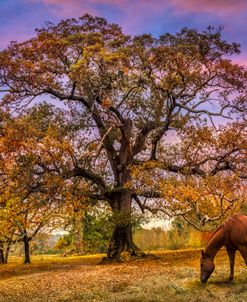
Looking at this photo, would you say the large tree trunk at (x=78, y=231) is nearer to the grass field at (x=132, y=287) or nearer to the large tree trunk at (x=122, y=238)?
the large tree trunk at (x=122, y=238)

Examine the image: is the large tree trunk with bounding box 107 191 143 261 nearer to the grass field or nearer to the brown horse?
the grass field

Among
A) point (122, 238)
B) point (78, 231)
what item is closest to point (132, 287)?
point (122, 238)

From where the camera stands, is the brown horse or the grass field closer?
the grass field

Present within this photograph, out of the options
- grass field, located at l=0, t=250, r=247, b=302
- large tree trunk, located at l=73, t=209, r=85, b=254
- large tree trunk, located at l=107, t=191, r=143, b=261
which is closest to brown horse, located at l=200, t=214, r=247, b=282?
grass field, located at l=0, t=250, r=247, b=302

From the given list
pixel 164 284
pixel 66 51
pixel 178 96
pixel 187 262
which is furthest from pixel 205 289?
pixel 66 51

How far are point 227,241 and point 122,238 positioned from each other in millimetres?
12548

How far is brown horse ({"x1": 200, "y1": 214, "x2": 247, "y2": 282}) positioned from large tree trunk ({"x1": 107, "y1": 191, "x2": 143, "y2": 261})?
10969mm

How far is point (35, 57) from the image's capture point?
2512 cm

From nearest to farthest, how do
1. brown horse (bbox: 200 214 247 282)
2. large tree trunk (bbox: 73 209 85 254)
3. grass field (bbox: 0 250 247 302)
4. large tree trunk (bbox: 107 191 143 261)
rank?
grass field (bbox: 0 250 247 302) → brown horse (bbox: 200 214 247 282) → large tree trunk (bbox: 107 191 143 261) → large tree trunk (bbox: 73 209 85 254)

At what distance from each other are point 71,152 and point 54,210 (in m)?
3.28

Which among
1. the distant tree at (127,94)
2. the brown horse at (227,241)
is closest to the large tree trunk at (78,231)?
the distant tree at (127,94)

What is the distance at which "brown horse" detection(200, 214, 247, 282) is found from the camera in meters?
14.5

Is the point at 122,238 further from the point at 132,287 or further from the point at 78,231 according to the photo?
the point at 132,287

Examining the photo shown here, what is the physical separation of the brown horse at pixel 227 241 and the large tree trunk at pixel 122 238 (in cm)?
1097
